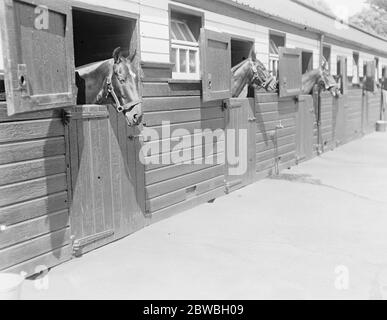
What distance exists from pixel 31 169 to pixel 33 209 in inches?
13.2

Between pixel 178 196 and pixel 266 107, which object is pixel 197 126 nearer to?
pixel 178 196

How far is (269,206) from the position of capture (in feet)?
21.8

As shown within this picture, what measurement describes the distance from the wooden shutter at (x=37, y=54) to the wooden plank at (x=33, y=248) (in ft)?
3.78

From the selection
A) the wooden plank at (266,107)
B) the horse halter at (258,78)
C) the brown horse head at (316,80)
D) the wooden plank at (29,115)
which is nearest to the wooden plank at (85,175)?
the wooden plank at (29,115)

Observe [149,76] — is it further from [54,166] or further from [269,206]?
[269,206]

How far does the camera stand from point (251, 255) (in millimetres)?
4629

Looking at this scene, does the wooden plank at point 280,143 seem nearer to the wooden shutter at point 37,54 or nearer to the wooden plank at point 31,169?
the wooden plank at point 31,169

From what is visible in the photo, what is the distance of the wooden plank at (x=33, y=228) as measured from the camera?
12.4 ft

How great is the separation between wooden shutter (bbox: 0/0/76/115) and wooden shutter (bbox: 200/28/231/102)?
256 cm

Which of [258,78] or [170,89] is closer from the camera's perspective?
[170,89]

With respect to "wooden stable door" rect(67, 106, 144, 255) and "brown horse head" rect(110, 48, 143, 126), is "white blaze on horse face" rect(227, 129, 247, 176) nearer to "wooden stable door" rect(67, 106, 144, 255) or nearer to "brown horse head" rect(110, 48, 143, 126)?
"wooden stable door" rect(67, 106, 144, 255)

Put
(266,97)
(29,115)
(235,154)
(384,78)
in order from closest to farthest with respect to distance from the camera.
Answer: (29,115)
(235,154)
(266,97)
(384,78)

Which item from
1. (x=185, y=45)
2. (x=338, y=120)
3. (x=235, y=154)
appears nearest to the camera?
(x=185, y=45)

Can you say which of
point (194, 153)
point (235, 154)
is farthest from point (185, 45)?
point (235, 154)
